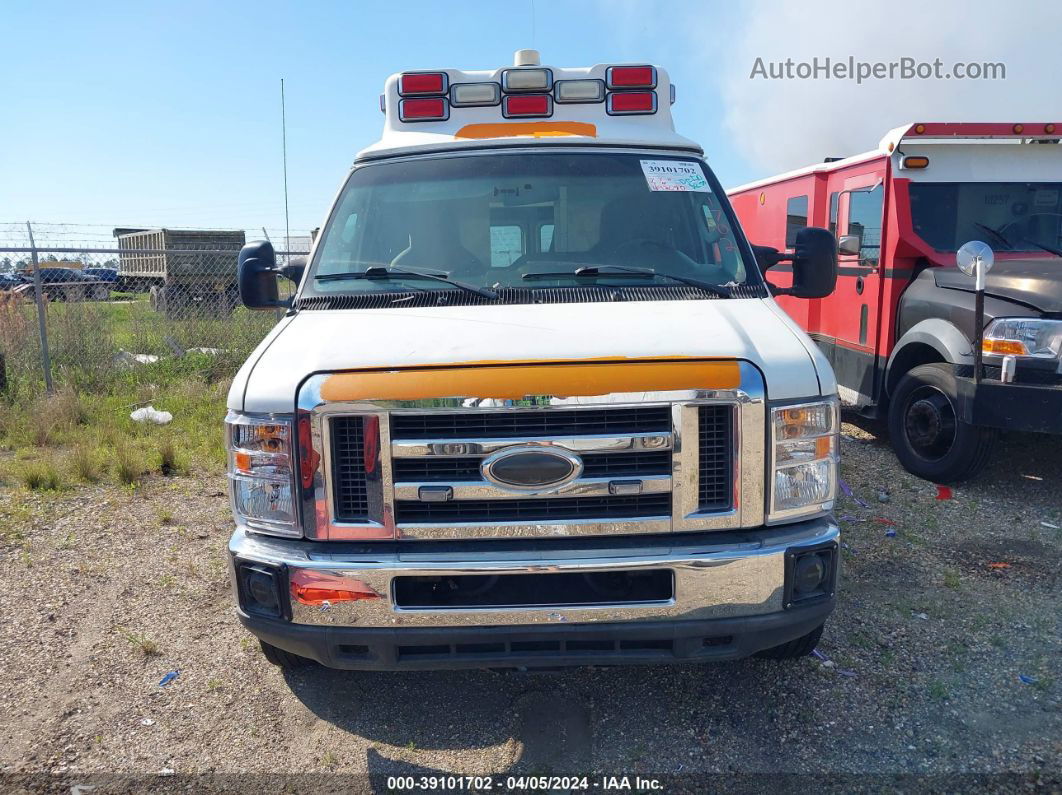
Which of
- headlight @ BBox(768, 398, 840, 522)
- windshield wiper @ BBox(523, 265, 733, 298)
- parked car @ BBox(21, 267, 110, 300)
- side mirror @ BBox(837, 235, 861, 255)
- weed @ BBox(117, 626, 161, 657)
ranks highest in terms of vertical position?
side mirror @ BBox(837, 235, 861, 255)

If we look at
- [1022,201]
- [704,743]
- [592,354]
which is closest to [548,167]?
[592,354]

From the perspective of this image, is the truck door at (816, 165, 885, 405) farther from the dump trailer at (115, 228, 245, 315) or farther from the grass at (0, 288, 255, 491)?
the dump trailer at (115, 228, 245, 315)

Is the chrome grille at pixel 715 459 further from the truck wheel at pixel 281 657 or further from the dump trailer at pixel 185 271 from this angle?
the dump trailer at pixel 185 271

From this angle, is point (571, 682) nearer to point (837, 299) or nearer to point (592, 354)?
point (592, 354)

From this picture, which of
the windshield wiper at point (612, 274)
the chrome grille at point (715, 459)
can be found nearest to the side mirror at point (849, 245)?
the windshield wiper at point (612, 274)

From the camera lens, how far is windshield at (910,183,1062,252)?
6.85 m

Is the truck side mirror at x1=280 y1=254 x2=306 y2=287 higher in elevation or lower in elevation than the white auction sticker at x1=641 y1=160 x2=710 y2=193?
lower

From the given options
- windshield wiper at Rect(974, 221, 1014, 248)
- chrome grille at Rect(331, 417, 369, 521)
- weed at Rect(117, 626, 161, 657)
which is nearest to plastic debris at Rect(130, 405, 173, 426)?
weed at Rect(117, 626, 161, 657)

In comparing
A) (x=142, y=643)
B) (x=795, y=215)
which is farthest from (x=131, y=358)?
(x=795, y=215)

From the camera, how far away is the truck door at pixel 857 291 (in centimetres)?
727

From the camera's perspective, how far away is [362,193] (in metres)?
4.13

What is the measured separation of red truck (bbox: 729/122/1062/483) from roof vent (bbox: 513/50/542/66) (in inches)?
116

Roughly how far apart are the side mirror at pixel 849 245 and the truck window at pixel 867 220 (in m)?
0.06

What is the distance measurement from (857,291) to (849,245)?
0.44m
